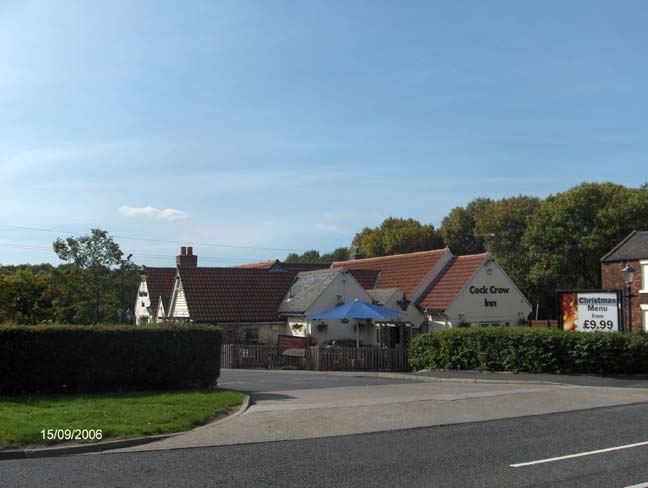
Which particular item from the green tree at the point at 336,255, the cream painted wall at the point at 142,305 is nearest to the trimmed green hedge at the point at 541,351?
the cream painted wall at the point at 142,305

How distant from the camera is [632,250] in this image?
39719 mm

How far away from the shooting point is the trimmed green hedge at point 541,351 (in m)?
22.0

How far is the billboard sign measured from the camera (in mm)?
23875

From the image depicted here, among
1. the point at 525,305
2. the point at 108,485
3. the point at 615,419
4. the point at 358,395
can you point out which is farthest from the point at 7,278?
the point at 525,305

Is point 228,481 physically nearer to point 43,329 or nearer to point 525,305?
point 43,329

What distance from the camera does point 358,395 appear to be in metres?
17.7

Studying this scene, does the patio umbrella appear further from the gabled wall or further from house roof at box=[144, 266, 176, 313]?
house roof at box=[144, 266, 176, 313]

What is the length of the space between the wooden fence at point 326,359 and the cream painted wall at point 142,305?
48.9 ft

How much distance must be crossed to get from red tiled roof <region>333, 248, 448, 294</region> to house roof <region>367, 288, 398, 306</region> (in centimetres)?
161

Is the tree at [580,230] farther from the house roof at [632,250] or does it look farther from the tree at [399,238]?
the tree at [399,238]

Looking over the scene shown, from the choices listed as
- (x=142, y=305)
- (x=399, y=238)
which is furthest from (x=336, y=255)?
(x=142, y=305)

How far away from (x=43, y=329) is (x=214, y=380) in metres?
4.62
